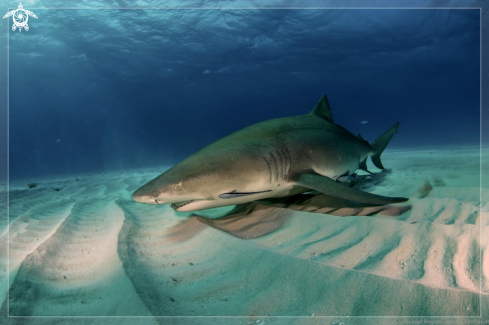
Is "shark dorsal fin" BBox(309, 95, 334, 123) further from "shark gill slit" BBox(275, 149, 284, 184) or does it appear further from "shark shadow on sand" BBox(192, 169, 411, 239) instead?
"shark gill slit" BBox(275, 149, 284, 184)

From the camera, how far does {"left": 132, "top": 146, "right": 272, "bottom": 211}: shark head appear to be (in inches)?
90.8

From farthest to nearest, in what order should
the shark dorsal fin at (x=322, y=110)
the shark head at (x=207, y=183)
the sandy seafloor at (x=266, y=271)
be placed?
the shark dorsal fin at (x=322, y=110) → the shark head at (x=207, y=183) → the sandy seafloor at (x=266, y=271)

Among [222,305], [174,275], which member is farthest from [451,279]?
[174,275]

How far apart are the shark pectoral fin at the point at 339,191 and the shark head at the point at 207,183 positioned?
0.46 meters

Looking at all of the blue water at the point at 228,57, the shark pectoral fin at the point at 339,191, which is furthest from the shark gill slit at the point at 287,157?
the blue water at the point at 228,57

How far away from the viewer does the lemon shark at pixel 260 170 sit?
7.79 feet

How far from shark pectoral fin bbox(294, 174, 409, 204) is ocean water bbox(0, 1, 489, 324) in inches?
8.7

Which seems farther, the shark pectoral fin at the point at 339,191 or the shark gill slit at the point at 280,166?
the shark gill slit at the point at 280,166

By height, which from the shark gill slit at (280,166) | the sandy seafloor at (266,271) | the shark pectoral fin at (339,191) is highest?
the shark gill slit at (280,166)

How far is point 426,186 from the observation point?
376cm

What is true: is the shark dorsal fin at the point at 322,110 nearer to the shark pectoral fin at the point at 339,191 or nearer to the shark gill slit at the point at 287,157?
the shark gill slit at the point at 287,157

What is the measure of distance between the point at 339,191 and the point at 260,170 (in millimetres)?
839

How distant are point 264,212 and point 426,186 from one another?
2.64 m

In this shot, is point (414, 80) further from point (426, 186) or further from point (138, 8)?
point (426, 186)
